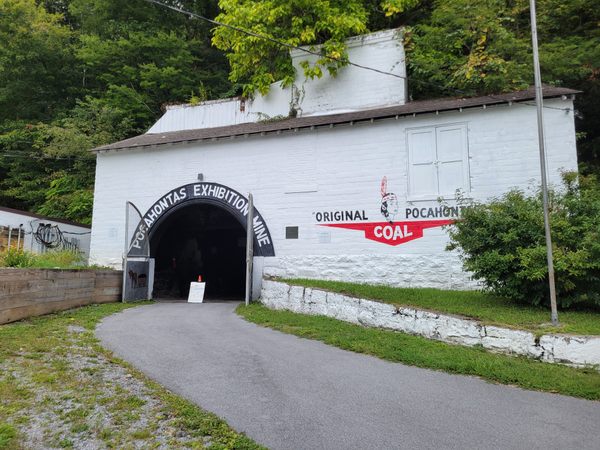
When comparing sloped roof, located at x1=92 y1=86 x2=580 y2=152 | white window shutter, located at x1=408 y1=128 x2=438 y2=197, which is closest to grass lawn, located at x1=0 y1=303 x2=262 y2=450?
white window shutter, located at x1=408 y1=128 x2=438 y2=197

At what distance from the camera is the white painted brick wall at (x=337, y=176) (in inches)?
472

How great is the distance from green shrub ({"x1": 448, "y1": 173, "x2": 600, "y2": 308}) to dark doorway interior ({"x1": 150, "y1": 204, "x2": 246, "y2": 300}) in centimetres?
1165

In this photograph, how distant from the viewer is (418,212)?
12.6 metres

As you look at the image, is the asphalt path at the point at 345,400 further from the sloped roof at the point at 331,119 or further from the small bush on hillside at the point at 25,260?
the sloped roof at the point at 331,119

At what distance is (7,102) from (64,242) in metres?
11.8

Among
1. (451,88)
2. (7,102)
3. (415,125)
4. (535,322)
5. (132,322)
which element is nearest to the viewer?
(535,322)

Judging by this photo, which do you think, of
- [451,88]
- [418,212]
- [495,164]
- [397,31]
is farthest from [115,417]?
[397,31]

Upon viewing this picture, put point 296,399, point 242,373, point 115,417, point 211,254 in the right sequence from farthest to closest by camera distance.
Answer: point 211,254, point 242,373, point 296,399, point 115,417

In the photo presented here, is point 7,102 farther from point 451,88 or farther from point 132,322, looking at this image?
point 451,88

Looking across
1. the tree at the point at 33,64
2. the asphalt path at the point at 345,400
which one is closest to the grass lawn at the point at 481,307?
the asphalt path at the point at 345,400

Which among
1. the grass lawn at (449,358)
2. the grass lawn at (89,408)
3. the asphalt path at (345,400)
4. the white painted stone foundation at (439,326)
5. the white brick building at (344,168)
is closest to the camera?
the grass lawn at (89,408)

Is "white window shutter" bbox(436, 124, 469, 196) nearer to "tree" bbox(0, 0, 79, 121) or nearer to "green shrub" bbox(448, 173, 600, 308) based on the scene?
"green shrub" bbox(448, 173, 600, 308)

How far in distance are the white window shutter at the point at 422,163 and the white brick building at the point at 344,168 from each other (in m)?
0.03

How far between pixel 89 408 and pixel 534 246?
752cm
